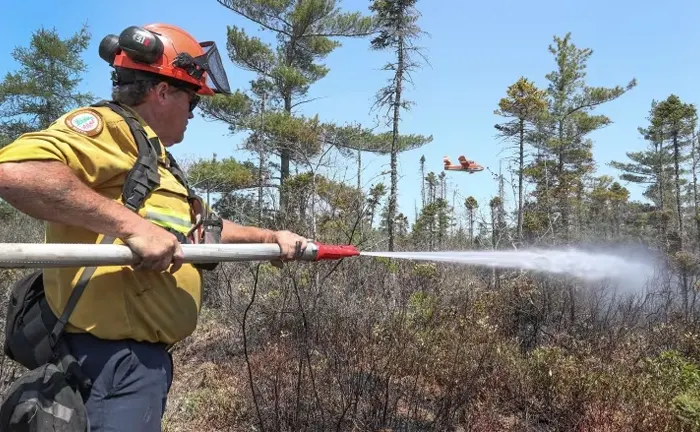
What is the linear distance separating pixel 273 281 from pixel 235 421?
2.80 meters

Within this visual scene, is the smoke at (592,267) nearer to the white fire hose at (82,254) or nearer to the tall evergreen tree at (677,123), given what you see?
the white fire hose at (82,254)

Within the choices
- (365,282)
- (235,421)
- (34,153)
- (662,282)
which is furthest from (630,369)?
(34,153)

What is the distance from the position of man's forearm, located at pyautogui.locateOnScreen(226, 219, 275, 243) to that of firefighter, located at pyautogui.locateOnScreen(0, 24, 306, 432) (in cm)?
36

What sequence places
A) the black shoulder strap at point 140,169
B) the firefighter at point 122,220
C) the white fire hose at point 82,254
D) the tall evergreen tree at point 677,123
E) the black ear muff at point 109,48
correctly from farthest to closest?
the tall evergreen tree at point 677,123 → the black ear muff at point 109,48 → the black shoulder strap at point 140,169 → the firefighter at point 122,220 → the white fire hose at point 82,254

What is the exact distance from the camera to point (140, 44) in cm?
193

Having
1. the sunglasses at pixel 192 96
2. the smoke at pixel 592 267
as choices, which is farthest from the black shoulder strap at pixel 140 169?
the smoke at pixel 592 267

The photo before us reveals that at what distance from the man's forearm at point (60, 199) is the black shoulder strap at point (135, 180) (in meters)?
0.12

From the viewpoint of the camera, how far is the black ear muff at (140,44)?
194 cm

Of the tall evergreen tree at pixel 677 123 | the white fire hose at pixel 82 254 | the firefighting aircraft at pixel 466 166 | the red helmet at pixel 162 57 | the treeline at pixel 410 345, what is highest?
the tall evergreen tree at pixel 677 123

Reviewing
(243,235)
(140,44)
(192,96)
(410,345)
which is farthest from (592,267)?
(140,44)

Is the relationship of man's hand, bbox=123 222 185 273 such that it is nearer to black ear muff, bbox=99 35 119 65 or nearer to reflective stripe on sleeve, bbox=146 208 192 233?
reflective stripe on sleeve, bbox=146 208 192 233

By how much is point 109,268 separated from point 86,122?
48cm

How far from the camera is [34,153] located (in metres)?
1.43

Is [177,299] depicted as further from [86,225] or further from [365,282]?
[365,282]
